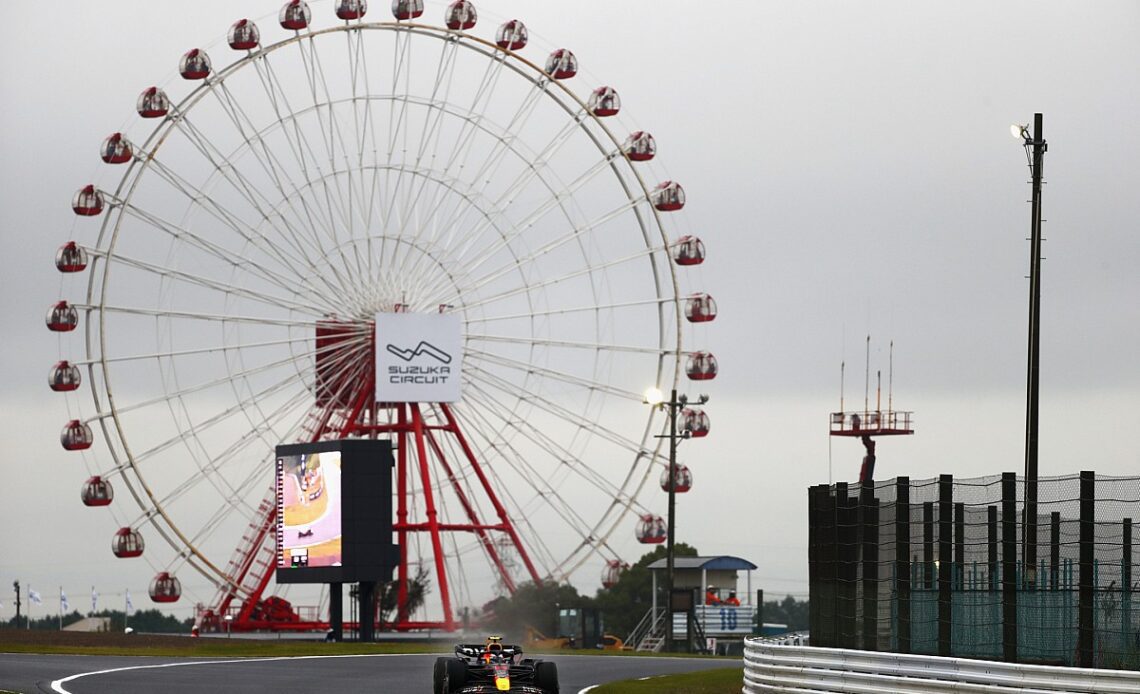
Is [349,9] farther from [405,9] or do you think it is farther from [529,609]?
[529,609]

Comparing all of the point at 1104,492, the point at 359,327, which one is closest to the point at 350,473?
the point at 359,327

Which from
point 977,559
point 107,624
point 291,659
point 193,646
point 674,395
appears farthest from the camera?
point 107,624

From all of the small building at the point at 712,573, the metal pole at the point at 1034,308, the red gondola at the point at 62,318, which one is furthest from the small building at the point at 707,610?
the metal pole at the point at 1034,308

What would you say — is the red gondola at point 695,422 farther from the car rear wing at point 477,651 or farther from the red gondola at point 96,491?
the car rear wing at point 477,651

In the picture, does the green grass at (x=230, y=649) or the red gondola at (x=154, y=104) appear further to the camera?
the red gondola at (x=154, y=104)

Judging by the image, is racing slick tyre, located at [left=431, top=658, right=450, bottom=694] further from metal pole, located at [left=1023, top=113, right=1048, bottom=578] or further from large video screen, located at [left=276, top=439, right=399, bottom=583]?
large video screen, located at [left=276, top=439, right=399, bottom=583]

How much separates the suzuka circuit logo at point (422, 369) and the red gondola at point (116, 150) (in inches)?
404

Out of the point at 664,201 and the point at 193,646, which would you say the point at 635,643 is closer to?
the point at 664,201

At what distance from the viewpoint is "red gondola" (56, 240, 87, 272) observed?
192 ft

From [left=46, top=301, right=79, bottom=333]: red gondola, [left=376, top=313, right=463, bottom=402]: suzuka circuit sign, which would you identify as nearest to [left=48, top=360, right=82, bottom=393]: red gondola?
[left=46, top=301, right=79, bottom=333]: red gondola

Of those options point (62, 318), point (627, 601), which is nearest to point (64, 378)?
point (62, 318)

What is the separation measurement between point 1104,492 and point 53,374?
137 ft

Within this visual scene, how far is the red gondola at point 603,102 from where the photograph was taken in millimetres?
62844

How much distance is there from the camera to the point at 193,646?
5409 centimetres
